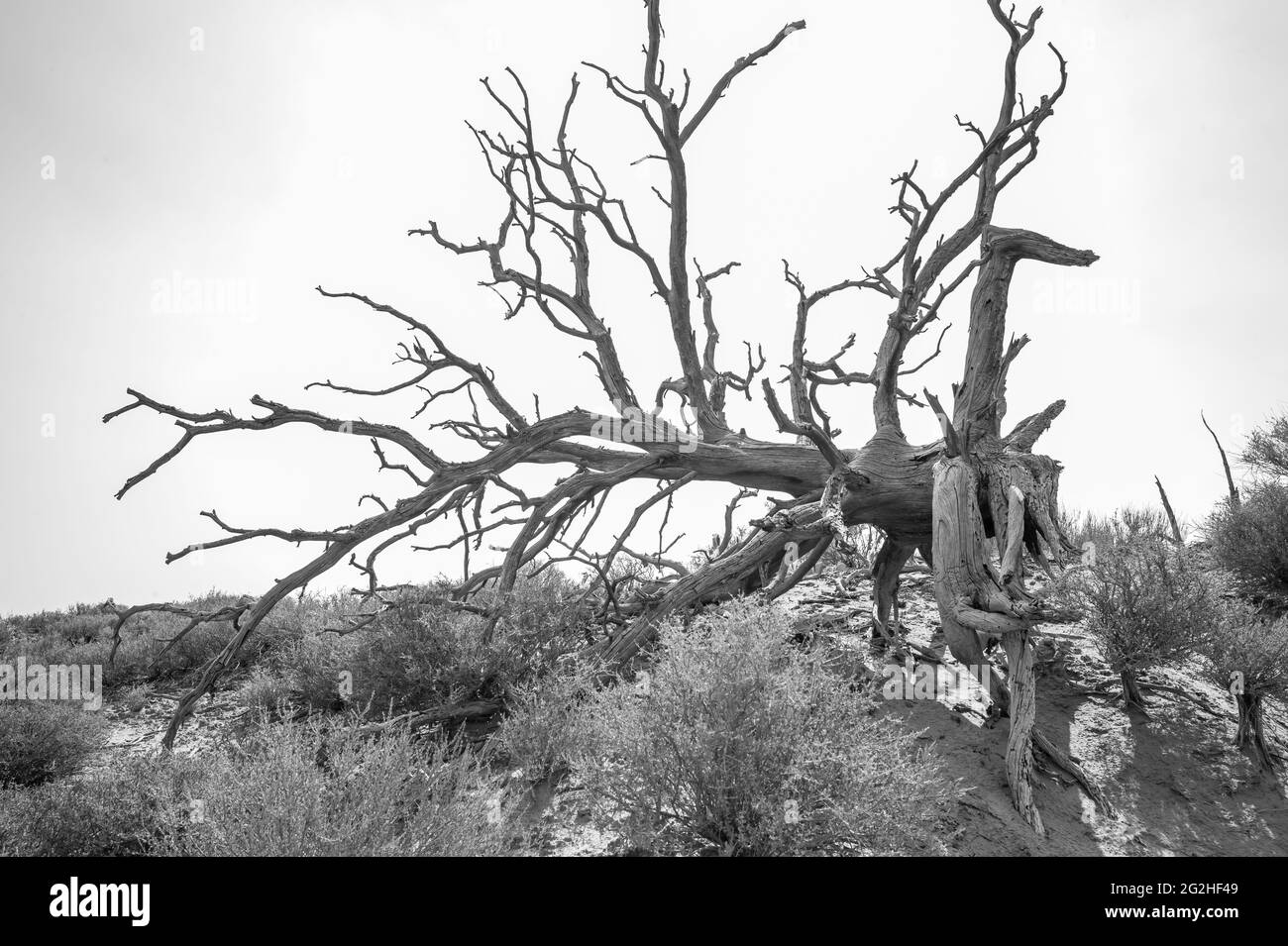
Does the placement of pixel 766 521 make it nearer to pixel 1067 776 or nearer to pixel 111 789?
pixel 1067 776

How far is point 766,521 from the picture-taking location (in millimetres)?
5895

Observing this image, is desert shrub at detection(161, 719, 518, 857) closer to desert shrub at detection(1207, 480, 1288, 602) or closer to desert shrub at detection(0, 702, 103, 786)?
desert shrub at detection(0, 702, 103, 786)

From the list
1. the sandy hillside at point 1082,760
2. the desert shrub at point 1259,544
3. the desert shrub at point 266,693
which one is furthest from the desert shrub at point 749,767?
the desert shrub at point 1259,544

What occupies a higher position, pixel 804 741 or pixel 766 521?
pixel 766 521

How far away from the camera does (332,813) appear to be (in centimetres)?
376

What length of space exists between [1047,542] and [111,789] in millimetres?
7154

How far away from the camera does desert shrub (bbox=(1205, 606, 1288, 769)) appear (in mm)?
6070

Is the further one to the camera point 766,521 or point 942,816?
point 766,521

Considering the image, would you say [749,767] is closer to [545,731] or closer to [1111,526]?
[545,731]

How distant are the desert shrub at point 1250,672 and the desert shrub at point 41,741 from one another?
31.1ft
